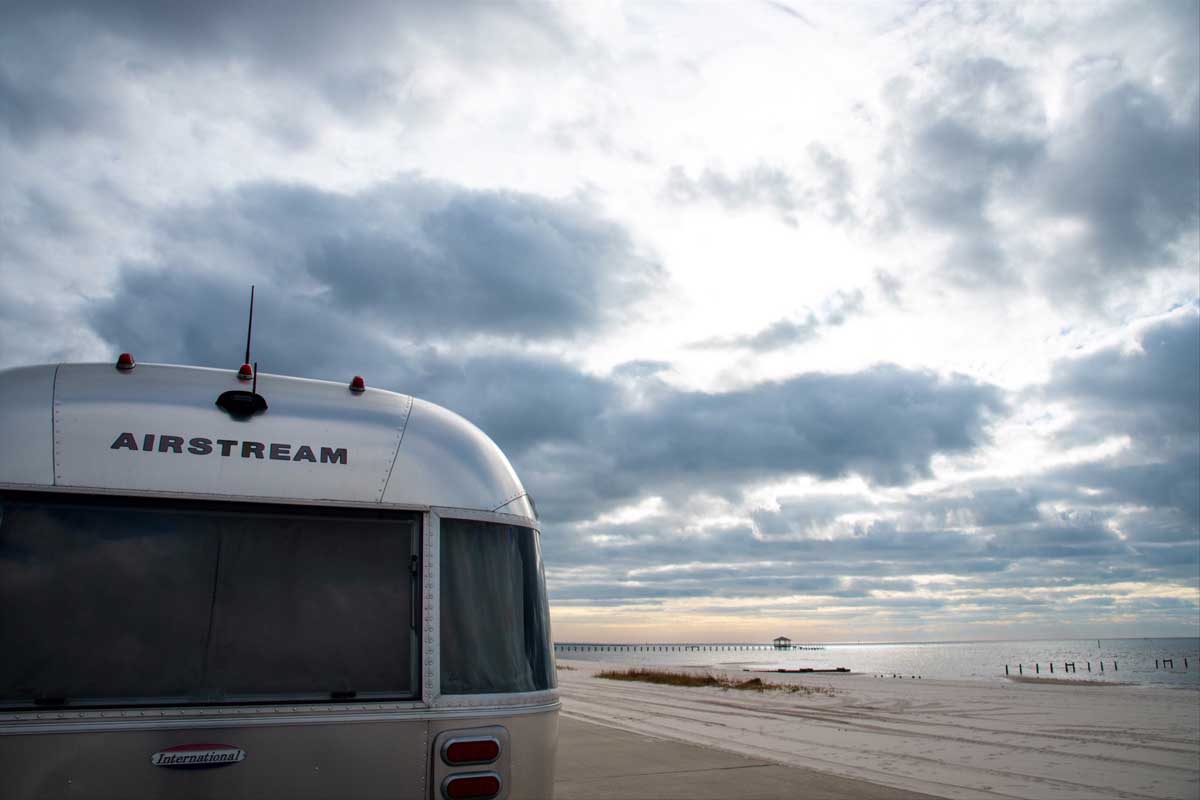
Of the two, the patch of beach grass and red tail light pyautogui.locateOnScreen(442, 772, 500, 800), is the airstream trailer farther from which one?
the patch of beach grass

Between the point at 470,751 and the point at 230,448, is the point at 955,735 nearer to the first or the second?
the point at 470,751

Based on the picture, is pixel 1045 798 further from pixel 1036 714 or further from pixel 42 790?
pixel 1036 714

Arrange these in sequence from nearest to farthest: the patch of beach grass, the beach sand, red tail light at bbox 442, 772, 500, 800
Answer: red tail light at bbox 442, 772, 500, 800
the beach sand
the patch of beach grass

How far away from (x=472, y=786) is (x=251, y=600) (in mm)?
1415

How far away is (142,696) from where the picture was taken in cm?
398

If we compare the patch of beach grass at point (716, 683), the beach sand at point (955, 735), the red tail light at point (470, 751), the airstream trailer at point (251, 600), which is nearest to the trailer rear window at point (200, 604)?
the airstream trailer at point (251, 600)

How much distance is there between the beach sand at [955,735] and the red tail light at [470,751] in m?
8.43

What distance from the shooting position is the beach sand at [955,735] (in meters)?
12.2

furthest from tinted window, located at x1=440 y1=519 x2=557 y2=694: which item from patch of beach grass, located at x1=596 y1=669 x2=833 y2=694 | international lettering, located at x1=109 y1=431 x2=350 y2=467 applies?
patch of beach grass, located at x1=596 y1=669 x2=833 y2=694

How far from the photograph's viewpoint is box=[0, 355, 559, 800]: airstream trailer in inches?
153

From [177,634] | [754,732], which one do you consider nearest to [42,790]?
[177,634]

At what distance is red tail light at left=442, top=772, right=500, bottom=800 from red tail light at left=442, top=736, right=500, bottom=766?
6 cm

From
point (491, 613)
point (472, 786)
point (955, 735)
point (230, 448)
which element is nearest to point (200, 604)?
point (230, 448)

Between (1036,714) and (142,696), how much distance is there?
23699mm
